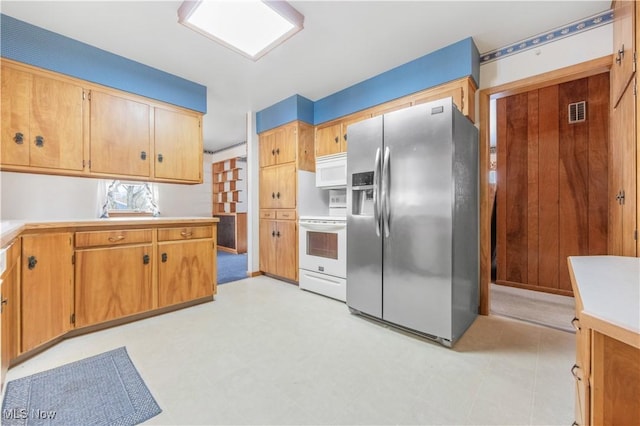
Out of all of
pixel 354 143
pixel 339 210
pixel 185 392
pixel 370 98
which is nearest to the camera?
pixel 185 392

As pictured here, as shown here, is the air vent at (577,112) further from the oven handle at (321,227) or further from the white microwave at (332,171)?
the oven handle at (321,227)

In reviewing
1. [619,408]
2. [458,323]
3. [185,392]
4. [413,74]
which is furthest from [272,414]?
[413,74]

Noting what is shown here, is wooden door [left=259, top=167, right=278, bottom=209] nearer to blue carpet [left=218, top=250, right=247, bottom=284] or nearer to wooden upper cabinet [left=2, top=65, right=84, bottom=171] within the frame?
blue carpet [left=218, top=250, right=247, bottom=284]

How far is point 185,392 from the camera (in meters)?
1.46

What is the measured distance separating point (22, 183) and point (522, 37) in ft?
15.2

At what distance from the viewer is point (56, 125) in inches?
86.5

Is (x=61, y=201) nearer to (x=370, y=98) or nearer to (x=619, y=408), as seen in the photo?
(x=370, y=98)

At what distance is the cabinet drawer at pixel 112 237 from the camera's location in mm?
2065

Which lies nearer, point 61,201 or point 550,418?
point 550,418

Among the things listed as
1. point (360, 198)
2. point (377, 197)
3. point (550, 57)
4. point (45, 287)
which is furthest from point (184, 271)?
point (550, 57)

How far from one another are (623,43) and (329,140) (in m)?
2.58

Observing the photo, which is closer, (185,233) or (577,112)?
(185,233)

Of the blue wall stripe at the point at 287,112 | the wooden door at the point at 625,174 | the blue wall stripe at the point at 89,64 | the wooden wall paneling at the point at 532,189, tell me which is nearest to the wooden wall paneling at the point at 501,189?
the wooden wall paneling at the point at 532,189

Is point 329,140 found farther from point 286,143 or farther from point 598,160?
point 598,160
